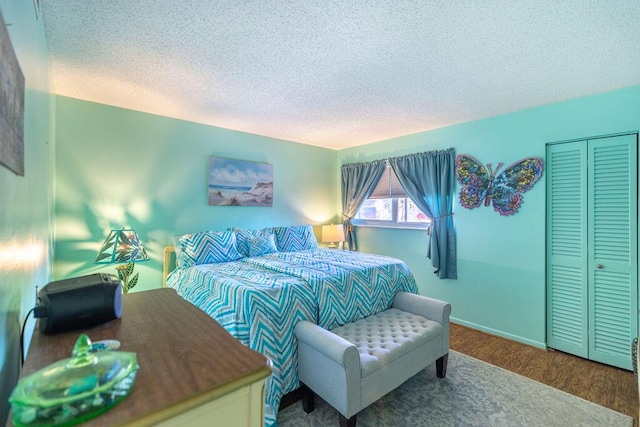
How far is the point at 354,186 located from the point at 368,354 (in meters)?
3.08

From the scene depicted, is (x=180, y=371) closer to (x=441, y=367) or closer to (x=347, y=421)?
(x=347, y=421)

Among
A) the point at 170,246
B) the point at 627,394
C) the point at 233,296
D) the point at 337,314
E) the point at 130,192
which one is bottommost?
the point at 627,394

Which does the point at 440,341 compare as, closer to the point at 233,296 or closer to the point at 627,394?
the point at 627,394

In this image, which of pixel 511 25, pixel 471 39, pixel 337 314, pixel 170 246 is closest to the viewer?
pixel 511 25

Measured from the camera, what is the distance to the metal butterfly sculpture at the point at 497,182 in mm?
2855

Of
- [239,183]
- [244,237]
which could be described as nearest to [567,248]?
[244,237]

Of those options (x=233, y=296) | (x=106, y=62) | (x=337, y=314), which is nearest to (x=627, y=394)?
(x=337, y=314)

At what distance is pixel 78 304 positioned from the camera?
0.87 metres

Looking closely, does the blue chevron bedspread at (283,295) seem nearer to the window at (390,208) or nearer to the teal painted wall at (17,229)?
the teal painted wall at (17,229)

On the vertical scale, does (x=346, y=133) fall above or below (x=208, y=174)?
above

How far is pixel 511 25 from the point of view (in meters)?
1.61

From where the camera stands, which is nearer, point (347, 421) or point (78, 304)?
point (78, 304)

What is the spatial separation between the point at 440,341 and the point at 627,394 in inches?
53.4

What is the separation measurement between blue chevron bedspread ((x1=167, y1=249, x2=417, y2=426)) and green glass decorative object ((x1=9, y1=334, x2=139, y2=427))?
130 centimetres
